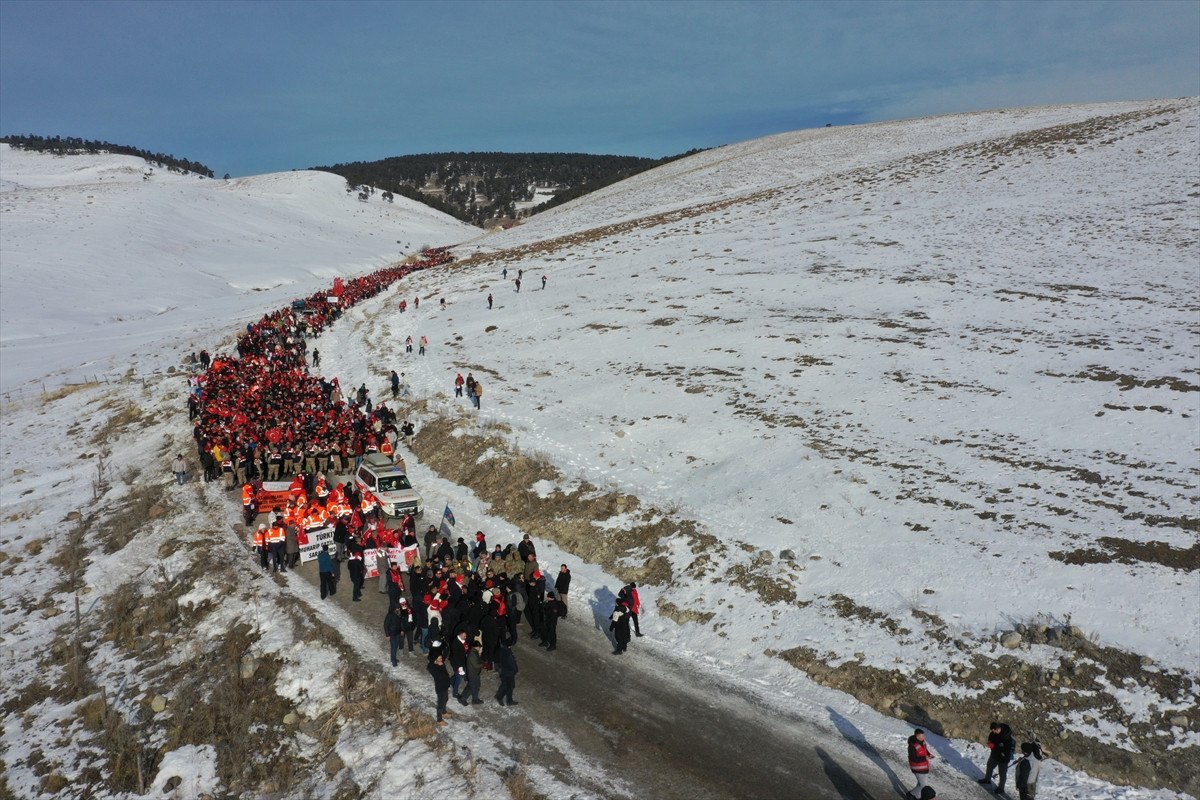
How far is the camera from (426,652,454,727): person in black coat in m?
10.6

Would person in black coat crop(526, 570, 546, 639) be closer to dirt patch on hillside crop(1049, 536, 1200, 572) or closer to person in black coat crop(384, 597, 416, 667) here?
person in black coat crop(384, 597, 416, 667)

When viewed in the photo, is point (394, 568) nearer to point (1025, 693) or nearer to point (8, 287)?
point (1025, 693)

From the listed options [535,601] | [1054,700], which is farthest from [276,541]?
[1054,700]

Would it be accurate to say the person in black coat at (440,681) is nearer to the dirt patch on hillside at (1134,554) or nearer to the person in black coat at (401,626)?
the person in black coat at (401,626)

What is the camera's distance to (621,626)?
12.7 meters

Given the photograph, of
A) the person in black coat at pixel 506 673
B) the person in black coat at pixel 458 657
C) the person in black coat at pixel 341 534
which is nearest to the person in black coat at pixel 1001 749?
the person in black coat at pixel 506 673

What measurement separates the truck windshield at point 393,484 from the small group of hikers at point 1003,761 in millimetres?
15666

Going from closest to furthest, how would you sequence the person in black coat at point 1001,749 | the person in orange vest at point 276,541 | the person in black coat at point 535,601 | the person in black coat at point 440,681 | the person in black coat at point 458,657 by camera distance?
1. the person in black coat at point 1001,749
2. the person in black coat at point 440,681
3. the person in black coat at point 458,657
4. the person in black coat at point 535,601
5. the person in orange vest at point 276,541

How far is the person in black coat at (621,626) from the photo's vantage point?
41.6ft

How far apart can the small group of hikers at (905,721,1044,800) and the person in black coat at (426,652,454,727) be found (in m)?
7.16

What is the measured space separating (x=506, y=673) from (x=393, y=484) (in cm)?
1069

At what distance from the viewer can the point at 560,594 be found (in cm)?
1400

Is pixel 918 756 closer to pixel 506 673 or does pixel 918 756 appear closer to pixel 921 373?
pixel 506 673

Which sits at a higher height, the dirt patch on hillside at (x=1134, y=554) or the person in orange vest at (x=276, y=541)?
the dirt patch on hillside at (x=1134, y=554)
